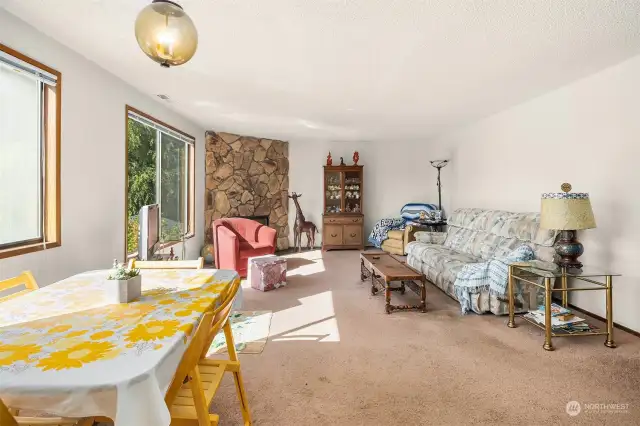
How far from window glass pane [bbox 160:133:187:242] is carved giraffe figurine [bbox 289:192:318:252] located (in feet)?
7.21

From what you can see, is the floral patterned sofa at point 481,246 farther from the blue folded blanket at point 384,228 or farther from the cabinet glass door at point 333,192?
the cabinet glass door at point 333,192

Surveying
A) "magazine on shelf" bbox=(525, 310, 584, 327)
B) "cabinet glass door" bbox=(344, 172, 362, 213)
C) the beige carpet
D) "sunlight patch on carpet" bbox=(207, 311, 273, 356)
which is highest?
"cabinet glass door" bbox=(344, 172, 362, 213)

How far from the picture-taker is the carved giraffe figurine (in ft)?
22.7

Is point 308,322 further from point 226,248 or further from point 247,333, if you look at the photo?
point 226,248

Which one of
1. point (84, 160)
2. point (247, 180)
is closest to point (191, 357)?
point (84, 160)

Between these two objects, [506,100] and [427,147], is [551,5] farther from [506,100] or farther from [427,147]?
[427,147]

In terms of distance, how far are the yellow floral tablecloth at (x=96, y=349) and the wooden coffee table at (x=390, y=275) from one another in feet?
6.82

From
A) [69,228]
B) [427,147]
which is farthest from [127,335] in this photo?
[427,147]

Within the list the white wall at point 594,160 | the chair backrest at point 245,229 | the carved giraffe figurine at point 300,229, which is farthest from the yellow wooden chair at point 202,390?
the carved giraffe figurine at point 300,229

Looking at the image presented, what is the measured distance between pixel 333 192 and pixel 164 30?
5.98m

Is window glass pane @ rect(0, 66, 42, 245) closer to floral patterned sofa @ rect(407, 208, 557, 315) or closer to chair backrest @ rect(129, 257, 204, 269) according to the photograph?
chair backrest @ rect(129, 257, 204, 269)

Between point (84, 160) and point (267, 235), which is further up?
point (84, 160)

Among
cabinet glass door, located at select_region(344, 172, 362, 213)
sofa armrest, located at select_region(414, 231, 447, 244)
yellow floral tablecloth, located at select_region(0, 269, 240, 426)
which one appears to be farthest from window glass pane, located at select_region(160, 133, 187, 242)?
sofa armrest, located at select_region(414, 231, 447, 244)

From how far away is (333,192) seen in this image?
7.23 meters
